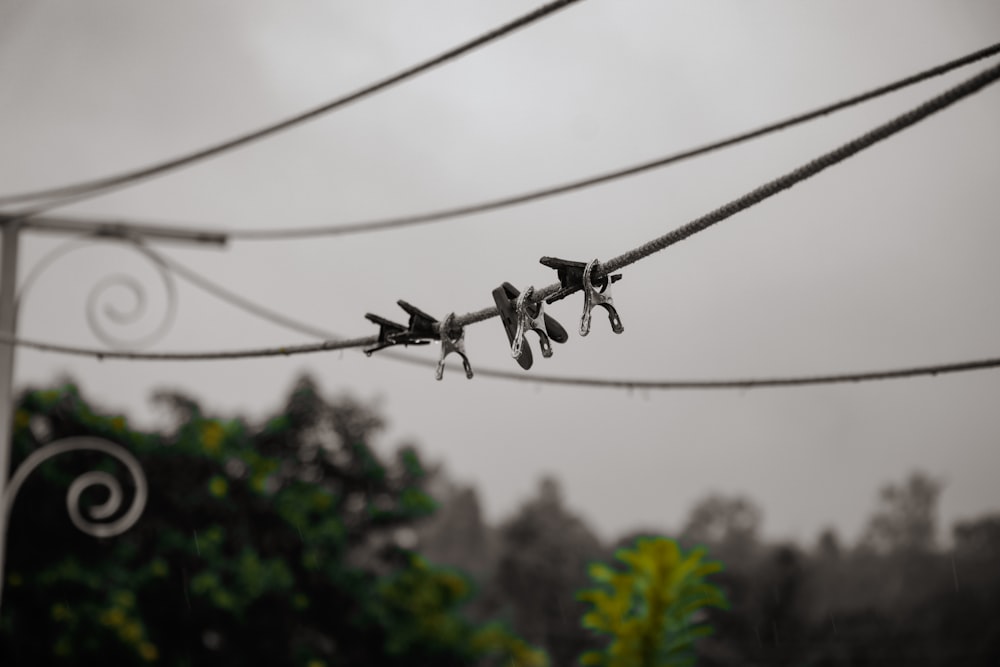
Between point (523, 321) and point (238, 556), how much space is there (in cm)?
1376

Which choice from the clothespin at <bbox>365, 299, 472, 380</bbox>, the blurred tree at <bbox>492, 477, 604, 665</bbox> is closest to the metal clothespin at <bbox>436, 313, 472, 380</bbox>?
the clothespin at <bbox>365, 299, 472, 380</bbox>

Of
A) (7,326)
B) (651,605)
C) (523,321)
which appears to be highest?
(7,326)

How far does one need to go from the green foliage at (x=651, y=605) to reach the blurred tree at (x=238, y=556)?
9.92 m

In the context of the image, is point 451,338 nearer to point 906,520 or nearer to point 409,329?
point 409,329

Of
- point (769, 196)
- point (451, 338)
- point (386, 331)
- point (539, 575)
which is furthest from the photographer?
point (539, 575)

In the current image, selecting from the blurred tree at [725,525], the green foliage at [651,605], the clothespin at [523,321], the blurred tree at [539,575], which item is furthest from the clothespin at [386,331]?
the blurred tree at [725,525]

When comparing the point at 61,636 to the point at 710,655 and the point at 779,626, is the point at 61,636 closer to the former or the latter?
the point at 710,655

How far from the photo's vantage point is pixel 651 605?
15.7 feet

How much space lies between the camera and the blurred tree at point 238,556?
12.7 metres

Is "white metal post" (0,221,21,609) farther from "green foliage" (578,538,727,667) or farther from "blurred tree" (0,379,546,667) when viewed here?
"blurred tree" (0,379,546,667)

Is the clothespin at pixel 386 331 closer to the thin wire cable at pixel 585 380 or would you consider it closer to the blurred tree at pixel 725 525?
the thin wire cable at pixel 585 380

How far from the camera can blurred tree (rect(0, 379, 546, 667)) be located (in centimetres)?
1272

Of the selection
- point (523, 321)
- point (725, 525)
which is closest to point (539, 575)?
point (725, 525)

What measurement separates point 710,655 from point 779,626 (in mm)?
3039
